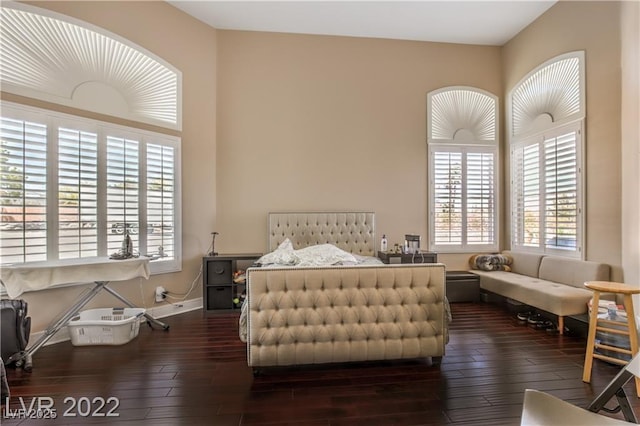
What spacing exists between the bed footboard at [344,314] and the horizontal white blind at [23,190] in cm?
248

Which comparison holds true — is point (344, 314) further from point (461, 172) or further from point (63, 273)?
point (461, 172)

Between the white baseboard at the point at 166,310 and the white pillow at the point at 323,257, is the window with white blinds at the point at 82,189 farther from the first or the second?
the white pillow at the point at 323,257

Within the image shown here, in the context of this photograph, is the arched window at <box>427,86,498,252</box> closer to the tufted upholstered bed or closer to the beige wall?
the beige wall

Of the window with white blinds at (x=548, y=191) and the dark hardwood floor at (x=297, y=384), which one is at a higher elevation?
the window with white blinds at (x=548, y=191)

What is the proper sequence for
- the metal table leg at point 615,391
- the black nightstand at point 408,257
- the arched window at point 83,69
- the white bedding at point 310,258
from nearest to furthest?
the metal table leg at point 615,391 < the arched window at point 83,69 < the white bedding at point 310,258 < the black nightstand at point 408,257

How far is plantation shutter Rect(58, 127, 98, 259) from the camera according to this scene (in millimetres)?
3395

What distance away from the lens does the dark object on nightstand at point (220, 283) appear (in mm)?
4363

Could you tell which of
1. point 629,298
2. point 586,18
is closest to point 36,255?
point 629,298

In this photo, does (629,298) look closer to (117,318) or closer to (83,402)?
(83,402)

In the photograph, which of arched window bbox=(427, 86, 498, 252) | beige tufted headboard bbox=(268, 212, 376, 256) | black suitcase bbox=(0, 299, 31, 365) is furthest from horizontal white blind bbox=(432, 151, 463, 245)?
black suitcase bbox=(0, 299, 31, 365)

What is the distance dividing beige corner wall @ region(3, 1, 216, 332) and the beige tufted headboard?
1.06 m

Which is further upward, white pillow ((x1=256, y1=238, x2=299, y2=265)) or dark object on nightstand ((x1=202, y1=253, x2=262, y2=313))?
white pillow ((x1=256, y1=238, x2=299, y2=265))

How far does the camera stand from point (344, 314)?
2.58 meters

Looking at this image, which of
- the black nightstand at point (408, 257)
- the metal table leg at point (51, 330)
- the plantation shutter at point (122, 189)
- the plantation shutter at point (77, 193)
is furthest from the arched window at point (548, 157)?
the plantation shutter at point (77, 193)
